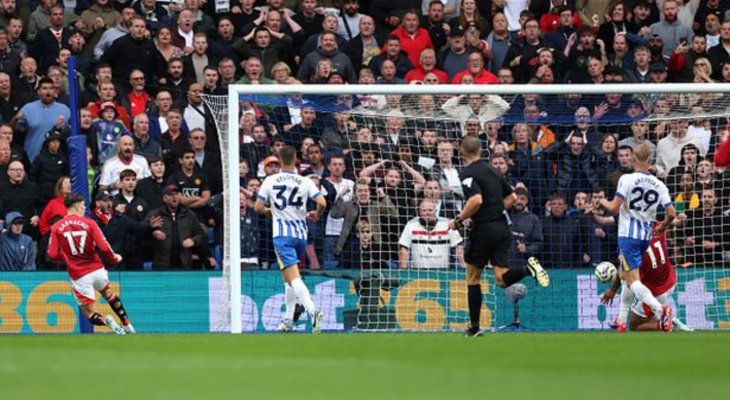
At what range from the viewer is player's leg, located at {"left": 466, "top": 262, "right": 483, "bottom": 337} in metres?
15.6

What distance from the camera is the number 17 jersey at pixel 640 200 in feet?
57.4

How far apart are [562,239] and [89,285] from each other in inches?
238

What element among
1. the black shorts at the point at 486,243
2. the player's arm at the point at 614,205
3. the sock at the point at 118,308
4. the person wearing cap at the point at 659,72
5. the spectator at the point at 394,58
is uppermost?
the spectator at the point at 394,58

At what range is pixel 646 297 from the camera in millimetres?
17609

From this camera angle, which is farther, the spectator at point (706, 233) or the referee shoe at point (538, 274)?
the spectator at point (706, 233)

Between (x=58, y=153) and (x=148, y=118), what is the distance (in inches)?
52.7

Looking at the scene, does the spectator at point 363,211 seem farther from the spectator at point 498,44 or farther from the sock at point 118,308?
the spectator at point 498,44

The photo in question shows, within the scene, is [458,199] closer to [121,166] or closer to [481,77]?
[481,77]

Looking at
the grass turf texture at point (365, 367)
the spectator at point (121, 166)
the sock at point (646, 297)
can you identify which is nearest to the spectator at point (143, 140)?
the spectator at point (121, 166)

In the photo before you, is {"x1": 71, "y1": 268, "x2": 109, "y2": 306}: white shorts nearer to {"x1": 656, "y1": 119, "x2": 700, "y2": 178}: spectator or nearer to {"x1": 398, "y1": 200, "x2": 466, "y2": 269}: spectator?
{"x1": 398, "y1": 200, "x2": 466, "y2": 269}: spectator

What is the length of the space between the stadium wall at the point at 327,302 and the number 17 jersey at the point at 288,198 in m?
1.65

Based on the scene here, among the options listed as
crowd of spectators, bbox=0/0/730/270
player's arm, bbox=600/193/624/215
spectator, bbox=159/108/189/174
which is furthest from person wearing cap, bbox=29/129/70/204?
player's arm, bbox=600/193/624/215

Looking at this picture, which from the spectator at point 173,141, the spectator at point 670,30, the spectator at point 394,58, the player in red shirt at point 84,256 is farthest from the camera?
the spectator at point 670,30

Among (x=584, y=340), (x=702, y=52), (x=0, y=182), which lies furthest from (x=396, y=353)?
(x=702, y=52)
